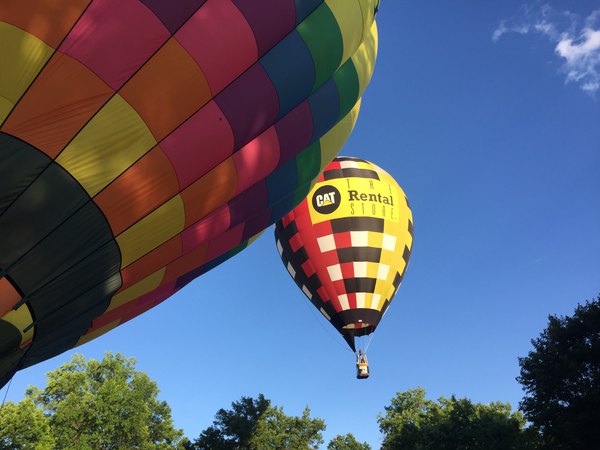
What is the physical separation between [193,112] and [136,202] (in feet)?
3.71

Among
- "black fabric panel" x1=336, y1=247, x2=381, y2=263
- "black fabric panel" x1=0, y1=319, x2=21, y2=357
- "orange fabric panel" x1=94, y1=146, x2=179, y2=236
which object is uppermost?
"black fabric panel" x1=336, y1=247, x2=381, y2=263

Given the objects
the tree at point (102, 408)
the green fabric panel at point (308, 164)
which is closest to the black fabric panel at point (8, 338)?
the green fabric panel at point (308, 164)

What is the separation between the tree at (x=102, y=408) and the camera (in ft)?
77.6

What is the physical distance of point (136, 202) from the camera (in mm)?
4945

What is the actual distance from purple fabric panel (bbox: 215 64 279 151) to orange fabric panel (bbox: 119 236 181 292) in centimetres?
157

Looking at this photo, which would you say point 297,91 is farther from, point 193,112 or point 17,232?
point 17,232

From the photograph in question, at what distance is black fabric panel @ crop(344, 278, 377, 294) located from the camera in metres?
13.4

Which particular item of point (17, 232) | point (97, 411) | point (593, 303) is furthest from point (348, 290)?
point (97, 411)

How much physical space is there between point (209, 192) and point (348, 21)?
3002 mm

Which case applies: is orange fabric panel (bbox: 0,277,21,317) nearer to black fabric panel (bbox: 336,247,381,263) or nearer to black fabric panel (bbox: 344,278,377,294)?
black fabric panel (bbox: 336,247,381,263)

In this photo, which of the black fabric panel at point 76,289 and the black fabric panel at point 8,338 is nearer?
the black fabric panel at point 76,289

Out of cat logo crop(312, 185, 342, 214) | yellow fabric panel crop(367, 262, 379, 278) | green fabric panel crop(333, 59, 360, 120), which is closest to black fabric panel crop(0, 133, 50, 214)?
green fabric panel crop(333, 59, 360, 120)

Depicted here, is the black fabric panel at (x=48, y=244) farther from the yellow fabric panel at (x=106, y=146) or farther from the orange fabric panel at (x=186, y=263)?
the orange fabric panel at (x=186, y=263)

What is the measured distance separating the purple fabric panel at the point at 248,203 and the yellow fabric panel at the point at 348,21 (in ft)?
7.53
